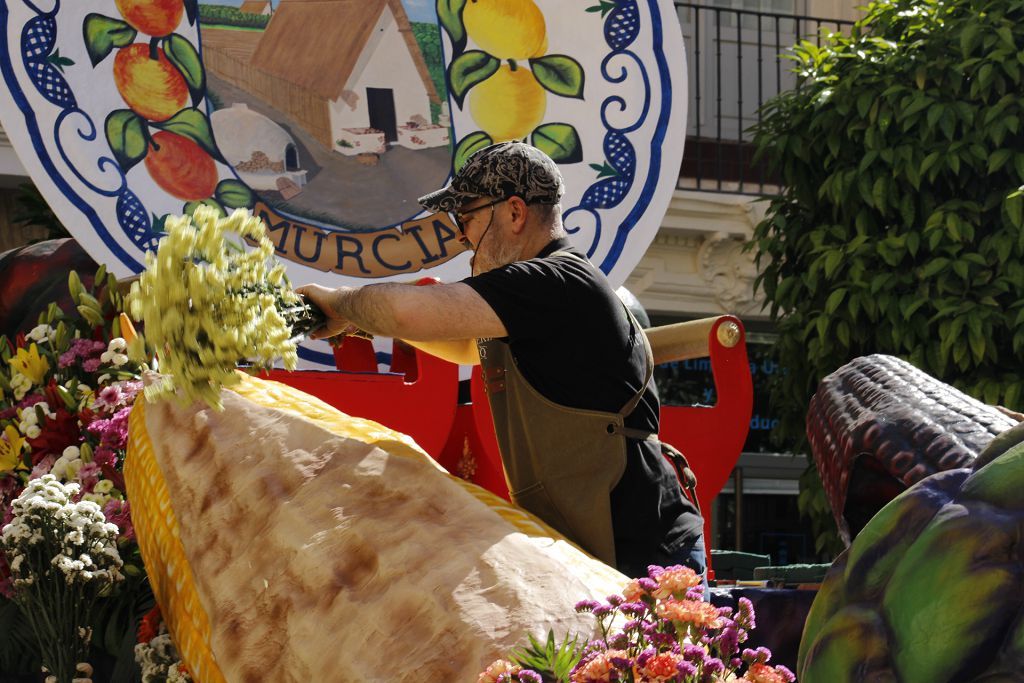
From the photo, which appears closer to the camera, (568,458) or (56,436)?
(568,458)

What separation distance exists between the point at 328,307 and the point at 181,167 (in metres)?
2.40

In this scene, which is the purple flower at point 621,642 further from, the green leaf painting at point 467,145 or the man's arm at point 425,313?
the green leaf painting at point 467,145

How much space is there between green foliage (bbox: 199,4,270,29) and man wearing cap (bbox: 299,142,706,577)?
2556 millimetres

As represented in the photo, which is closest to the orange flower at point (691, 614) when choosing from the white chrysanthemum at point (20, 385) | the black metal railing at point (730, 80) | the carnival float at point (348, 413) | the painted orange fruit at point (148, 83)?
the carnival float at point (348, 413)

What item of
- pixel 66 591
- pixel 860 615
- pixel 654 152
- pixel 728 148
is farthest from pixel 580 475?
pixel 728 148

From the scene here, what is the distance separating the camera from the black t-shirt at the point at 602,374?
7.42ft

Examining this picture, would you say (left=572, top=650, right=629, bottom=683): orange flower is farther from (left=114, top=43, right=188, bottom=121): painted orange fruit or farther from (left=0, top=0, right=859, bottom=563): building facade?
(left=0, top=0, right=859, bottom=563): building facade

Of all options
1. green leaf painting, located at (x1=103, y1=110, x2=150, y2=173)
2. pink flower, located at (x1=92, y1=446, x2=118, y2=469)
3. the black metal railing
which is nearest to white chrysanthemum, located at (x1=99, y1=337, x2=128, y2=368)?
pink flower, located at (x1=92, y1=446, x2=118, y2=469)

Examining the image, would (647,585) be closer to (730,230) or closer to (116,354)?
(116,354)

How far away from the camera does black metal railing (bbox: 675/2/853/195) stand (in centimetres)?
884

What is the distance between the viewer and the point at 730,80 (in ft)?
30.9

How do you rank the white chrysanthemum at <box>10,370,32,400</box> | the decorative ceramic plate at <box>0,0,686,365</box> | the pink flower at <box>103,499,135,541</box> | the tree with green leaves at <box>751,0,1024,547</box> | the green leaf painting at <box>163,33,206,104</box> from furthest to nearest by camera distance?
the tree with green leaves at <box>751,0,1024,547</box> → the green leaf painting at <box>163,33,206,104</box> → the decorative ceramic plate at <box>0,0,686,365</box> → the white chrysanthemum at <box>10,370,32,400</box> → the pink flower at <box>103,499,135,541</box>

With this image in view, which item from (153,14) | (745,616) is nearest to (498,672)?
(745,616)

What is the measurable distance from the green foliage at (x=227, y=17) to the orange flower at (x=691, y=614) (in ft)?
12.2
